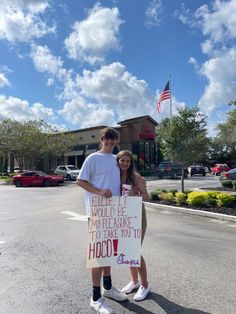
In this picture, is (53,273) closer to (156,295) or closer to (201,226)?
(156,295)

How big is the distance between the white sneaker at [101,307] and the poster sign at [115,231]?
391mm

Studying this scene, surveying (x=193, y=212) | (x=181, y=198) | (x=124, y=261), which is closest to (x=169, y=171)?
(x=181, y=198)

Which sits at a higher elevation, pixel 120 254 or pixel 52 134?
pixel 52 134

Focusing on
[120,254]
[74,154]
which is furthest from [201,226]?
[74,154]

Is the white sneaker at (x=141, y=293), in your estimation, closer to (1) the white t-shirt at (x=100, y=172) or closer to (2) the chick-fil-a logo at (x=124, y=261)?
(2) the chick-fil-a logo at (x=124, y=261)

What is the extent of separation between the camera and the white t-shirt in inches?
160

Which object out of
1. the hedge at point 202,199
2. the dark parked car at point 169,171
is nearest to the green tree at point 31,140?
the dark parked car at point 169,171

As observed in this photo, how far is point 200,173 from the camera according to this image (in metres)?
43.4

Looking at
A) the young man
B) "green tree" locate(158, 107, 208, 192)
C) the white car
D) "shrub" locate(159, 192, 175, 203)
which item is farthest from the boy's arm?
the white car

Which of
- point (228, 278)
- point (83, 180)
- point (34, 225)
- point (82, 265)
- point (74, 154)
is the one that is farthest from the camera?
point (74, 154)

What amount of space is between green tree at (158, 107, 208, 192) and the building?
25.9m

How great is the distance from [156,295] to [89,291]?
860 mm

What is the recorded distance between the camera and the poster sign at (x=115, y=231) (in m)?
4.08

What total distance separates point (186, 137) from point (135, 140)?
2806 centimetres
